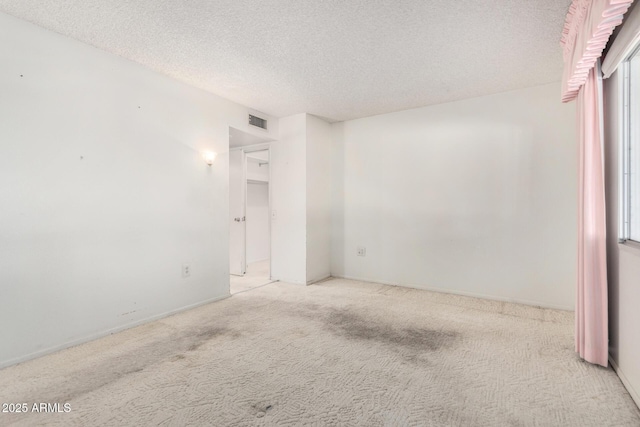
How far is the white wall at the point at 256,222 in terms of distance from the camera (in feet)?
20.9

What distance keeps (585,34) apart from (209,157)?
3421 mm

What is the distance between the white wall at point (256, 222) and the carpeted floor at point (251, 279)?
0.57 m

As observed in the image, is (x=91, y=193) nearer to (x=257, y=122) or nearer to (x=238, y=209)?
(x=257, y=122)

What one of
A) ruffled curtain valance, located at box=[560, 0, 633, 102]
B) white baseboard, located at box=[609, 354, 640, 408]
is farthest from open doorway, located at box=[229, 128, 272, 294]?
white baseboard, located at box=[609, 354, 640, 408]

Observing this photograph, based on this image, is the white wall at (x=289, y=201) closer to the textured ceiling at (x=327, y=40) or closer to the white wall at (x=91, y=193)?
the textured ceiling at (x=327, y=40)

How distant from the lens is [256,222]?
6.56m

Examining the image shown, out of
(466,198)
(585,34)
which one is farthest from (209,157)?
(585,34)

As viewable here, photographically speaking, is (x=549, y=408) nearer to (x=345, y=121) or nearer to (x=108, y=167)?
(x=108, y=167)

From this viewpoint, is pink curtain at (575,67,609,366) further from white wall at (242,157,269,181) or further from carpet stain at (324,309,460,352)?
white wall at (242,157,269,181)

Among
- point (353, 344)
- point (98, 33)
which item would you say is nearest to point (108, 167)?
point (98, 33)

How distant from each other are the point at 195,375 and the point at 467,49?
3.33 m

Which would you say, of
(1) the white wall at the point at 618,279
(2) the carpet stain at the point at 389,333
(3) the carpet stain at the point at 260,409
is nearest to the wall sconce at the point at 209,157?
(2) the carpet stain at the point at 389,333

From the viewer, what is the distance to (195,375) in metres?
2.05

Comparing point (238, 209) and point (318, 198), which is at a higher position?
point (318, 198)
